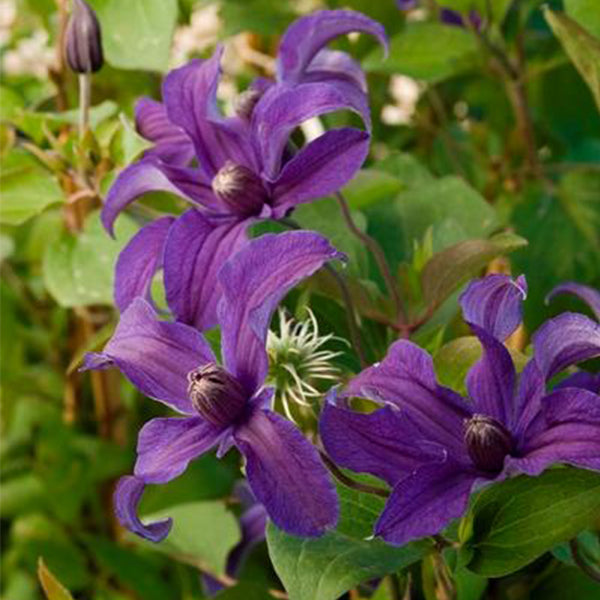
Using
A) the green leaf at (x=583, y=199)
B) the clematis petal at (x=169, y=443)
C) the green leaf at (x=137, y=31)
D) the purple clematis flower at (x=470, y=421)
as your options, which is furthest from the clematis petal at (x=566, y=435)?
the green leaf at (x=583, y=199)

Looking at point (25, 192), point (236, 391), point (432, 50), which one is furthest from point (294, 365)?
point (432, 50)

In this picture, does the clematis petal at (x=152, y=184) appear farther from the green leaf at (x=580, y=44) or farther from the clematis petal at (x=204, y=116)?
the green leaf at (x=580, y=44)

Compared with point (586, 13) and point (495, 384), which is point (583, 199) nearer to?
point (586, 13)

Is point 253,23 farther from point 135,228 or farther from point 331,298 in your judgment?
point 331,298

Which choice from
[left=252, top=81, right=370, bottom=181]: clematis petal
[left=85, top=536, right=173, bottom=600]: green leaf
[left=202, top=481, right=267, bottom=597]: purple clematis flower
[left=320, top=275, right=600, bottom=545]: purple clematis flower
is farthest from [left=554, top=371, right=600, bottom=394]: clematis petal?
[left=85, top=536, right=173, bottom=600]: green leaf

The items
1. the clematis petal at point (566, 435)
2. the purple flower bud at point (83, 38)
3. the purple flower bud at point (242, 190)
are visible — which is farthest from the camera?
the purple flower bud at point (83, 38)
